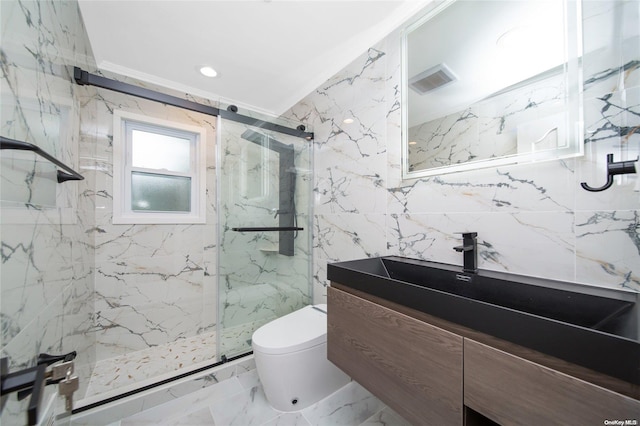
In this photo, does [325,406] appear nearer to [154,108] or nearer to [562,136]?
[562,136]

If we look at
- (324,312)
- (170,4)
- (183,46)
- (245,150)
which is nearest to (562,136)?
(324,312)

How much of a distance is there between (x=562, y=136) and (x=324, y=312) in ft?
5.30

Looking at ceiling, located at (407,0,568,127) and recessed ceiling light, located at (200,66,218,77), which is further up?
recessed ceiling light, located at (200,66,218,77)

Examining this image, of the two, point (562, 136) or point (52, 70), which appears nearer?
point (562, 136)

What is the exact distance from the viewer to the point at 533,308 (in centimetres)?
92

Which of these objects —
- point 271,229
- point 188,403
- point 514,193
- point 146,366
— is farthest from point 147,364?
point 514,193

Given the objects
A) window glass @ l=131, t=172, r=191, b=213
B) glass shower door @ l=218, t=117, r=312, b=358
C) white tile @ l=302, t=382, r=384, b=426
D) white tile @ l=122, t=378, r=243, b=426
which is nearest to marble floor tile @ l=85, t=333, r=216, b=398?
white tile @ l=122, t=378, r=243, b=426

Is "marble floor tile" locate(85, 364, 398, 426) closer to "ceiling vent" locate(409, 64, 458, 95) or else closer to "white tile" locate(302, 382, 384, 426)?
"white tile" locate(302, 382, 384, 426)

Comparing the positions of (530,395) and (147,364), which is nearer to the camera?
(530,395)

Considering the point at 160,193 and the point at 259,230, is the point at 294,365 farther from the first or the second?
the point at 160,193

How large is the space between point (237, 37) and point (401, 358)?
2.11 meters

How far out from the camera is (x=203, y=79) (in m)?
2.17

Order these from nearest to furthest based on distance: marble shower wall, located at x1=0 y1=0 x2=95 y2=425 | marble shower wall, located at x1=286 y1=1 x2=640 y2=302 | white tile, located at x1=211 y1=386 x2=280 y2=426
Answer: marble shower wall, located at x1=0 y1=0 x2=95 y2=425, marble shower wall, located at x1=286 y1=1 x2=640 y2=302, white tile, located at x1=211 y1=386 x2=280 y2=426

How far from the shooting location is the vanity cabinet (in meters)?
0.54
